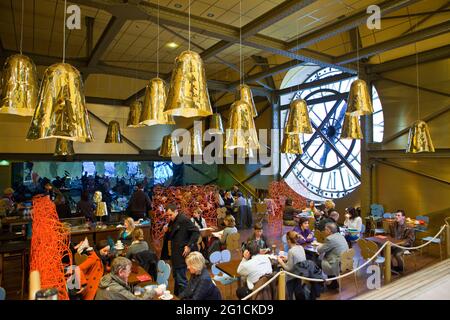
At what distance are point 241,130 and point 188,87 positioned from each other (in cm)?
83

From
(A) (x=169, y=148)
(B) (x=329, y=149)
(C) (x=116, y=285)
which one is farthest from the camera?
(B) (x=329, y=149)

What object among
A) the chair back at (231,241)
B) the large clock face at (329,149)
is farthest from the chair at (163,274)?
the large clock face at (329,149)

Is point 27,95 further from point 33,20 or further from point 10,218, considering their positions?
point 10,218

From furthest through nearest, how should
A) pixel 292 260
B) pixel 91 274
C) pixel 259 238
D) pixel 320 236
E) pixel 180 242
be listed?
pixel 320 236, pixel 259 238, pixel 180 242, pixel 292 260, pixel 91 274

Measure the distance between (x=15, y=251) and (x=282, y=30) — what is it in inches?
336

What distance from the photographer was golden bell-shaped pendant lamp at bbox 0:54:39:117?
2217 mm

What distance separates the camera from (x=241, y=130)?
2.72 metres

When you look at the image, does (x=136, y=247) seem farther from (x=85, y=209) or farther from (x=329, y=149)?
(x=329, y=149)

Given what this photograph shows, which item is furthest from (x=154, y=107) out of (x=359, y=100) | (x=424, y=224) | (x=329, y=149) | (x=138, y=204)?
(x=329, y=149)

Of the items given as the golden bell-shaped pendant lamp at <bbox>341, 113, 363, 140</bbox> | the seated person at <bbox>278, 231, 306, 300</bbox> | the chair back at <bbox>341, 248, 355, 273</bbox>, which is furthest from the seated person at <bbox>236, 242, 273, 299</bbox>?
the golden bell-shaped pendant lamp at <bbox>341, 113, 363, 140</bbox>

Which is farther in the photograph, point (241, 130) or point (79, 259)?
point (79, 259)

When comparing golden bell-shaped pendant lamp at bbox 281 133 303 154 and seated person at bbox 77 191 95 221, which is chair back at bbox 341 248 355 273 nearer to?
golden bell-shaped pendant lamp at bbox 281 133 303 154

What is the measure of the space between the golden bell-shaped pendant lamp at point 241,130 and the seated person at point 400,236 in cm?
550

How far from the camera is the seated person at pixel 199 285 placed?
11.6ft
